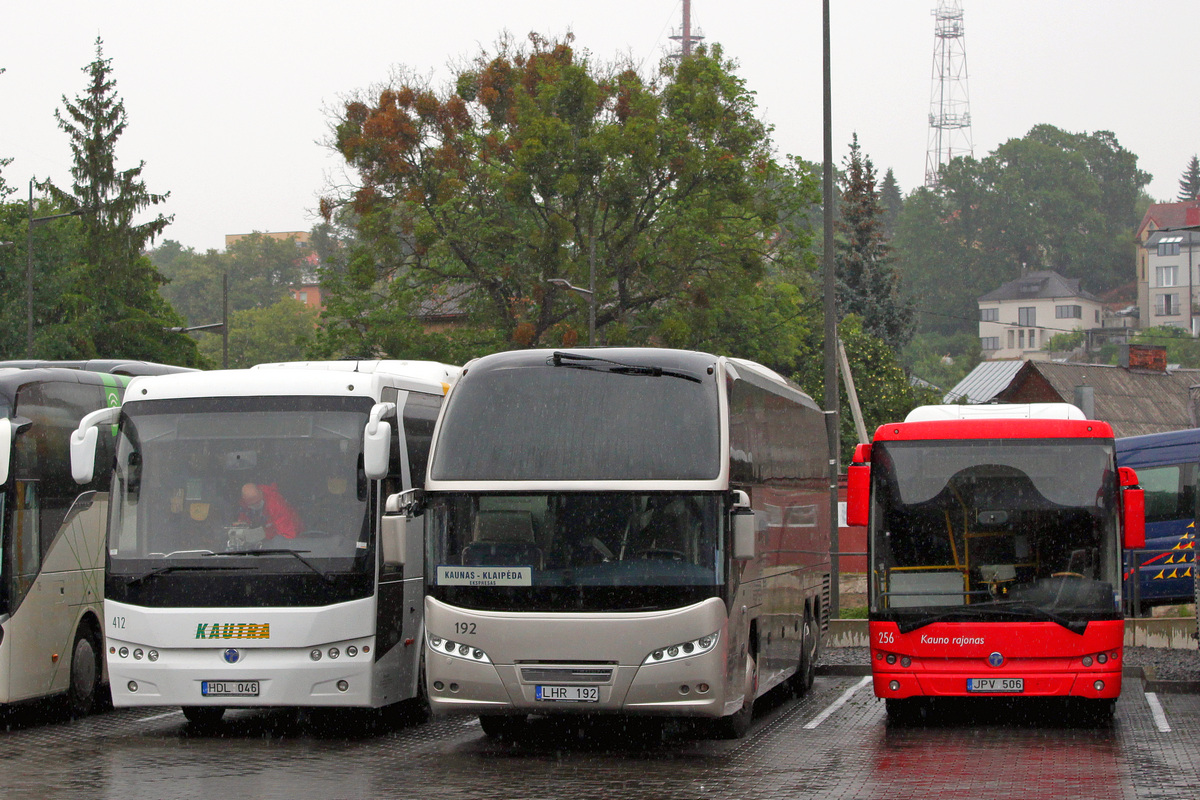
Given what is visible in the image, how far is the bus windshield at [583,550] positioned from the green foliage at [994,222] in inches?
4974

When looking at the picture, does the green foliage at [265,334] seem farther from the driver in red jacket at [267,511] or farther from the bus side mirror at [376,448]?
the bus side mirror at [376,448]

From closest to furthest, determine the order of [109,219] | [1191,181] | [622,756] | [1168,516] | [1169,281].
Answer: [622,756] < [1168,516] < [109,219] < [1169,281] < [1191,181]

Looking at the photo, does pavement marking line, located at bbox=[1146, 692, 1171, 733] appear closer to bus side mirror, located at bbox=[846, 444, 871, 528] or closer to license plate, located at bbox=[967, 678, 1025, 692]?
license plate, located at bbox=[967, 678, 1025, 692]

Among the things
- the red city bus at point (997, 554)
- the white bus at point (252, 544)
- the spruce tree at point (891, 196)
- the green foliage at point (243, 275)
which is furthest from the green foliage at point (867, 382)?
the spruce tree at point (891, 196)

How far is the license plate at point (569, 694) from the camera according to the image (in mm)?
11203

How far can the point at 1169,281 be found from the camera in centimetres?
14025

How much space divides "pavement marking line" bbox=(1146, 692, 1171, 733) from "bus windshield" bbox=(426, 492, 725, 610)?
15.4 ft

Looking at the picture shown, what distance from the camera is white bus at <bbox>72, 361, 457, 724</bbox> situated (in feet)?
40.7

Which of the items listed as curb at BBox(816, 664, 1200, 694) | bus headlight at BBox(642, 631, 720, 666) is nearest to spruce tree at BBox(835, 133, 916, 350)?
curb at BBox(816, 664, 1200, 694)

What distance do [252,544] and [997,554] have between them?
20.5 ft

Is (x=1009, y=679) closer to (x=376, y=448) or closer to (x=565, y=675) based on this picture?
(x=565, y=675)

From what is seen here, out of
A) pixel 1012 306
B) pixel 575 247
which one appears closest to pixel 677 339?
pixel 575 247

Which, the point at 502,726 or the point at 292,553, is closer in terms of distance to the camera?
the point at 292,553

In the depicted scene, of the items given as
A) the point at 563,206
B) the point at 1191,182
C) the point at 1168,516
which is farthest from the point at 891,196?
the point at 1168,516
